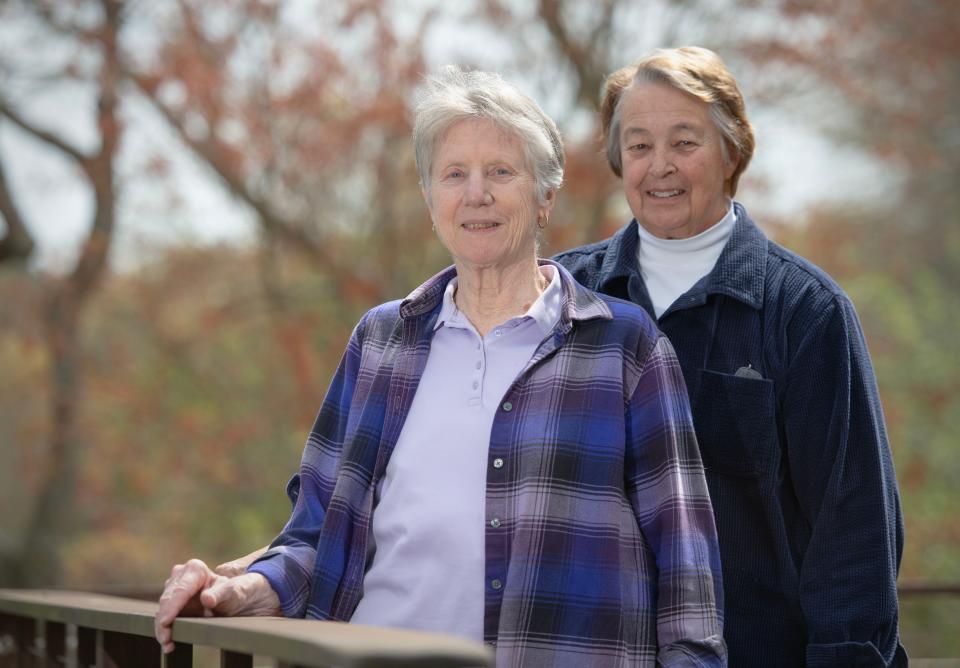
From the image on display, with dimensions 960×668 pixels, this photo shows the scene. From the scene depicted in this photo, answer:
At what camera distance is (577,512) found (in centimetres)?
201

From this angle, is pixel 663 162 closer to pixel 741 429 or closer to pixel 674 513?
pixel 741 429

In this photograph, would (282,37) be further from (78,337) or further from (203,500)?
(203,500)

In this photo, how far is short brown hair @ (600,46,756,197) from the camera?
250 centimetres

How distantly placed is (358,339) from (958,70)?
10.9m

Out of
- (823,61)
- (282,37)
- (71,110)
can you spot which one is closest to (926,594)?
(823,61)

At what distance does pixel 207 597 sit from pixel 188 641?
13 cm

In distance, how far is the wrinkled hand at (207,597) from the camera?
6.25 ft

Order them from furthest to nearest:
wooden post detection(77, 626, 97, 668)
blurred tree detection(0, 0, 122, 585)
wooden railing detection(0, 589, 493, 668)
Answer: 1. blurred tree detection(0, 0, 122, 585)
2. wooden post detection(77, 626, 97, 668)
3. wooden railing detection(0, 589, 493, 668)

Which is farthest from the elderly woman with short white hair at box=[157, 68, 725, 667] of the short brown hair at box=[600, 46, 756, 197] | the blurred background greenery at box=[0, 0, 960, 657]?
the blurred background greenery at box=[0, 0, 960, 657]

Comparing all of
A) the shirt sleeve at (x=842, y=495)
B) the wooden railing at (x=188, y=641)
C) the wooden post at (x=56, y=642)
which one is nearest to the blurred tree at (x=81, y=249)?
the wooden railing at (x=188, y=641)

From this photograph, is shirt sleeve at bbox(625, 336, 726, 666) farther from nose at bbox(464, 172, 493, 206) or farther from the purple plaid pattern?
nose at bbox(464, 172, 493, 206)

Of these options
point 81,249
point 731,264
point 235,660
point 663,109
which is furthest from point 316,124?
point 235,660

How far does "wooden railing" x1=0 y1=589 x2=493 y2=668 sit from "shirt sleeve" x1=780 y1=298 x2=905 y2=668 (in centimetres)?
87

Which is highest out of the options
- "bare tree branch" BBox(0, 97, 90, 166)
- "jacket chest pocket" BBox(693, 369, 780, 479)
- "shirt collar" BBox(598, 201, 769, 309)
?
"bare tree branch" BBox(0, 97, 90, 166)
